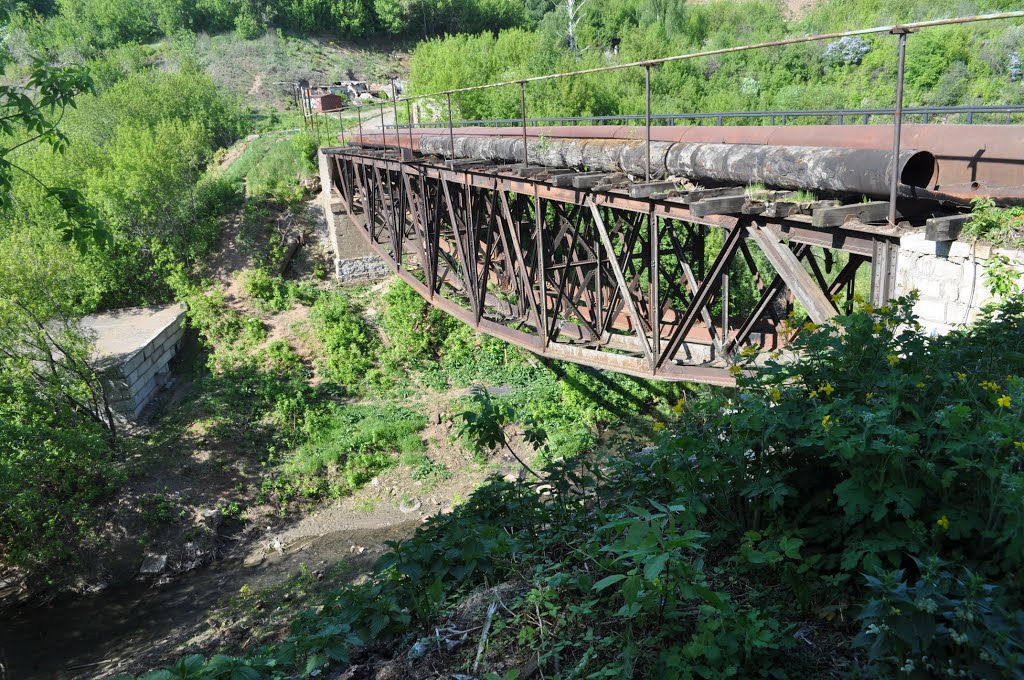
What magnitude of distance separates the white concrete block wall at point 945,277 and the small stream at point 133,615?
9.86 metres

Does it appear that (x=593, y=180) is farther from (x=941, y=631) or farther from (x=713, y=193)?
(x=941, y=631)

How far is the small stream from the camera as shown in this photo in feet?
41.2

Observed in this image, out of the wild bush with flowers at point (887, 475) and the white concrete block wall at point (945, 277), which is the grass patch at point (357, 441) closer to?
the white concrete block wall at point (945, 277)

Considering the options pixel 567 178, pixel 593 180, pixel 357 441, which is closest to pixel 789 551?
pixel 593 180

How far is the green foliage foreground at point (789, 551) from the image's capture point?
269 cm

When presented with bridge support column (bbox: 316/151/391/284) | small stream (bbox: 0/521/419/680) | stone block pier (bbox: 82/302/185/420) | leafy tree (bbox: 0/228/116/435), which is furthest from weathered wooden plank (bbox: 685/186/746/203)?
bridge support column (bbox: 316/151/391/284)

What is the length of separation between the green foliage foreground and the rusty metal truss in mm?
644

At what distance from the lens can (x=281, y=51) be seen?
57.4m

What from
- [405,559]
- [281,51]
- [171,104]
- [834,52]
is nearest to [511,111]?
[171,104]

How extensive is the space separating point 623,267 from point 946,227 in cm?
541

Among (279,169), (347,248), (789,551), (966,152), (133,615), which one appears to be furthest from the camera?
(279,169)

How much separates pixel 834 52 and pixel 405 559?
42.6 metres

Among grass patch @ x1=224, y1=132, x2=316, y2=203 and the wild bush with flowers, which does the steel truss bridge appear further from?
grass patch @ x1=224, y1=132, x2=316, y2=203

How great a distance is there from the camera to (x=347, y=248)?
2406 cm
